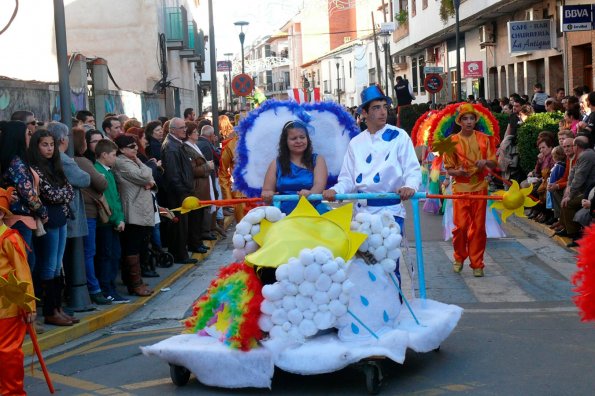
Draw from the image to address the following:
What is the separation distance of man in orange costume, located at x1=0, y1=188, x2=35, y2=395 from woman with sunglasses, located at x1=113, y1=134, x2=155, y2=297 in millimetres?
4128

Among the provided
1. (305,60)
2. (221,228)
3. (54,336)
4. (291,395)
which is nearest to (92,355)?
(54,336)

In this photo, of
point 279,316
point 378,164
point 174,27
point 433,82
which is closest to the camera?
point 279,316

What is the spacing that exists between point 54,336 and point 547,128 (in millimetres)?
11135

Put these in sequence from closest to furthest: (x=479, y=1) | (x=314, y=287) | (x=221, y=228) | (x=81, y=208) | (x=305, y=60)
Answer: (x=314, y=287), (x=81, y=208), (x=221, y=228), (x=479, y=1), (x=305, y=60)

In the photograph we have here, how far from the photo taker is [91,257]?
1033 cm

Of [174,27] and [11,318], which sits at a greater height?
[174,27]

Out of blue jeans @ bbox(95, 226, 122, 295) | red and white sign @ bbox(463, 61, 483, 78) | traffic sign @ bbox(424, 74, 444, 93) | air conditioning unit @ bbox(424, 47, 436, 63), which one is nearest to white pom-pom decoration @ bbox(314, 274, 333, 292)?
blue jeans @ bbox(95, 226, 122, 295)

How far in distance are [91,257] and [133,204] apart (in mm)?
818

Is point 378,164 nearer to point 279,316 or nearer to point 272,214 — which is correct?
point 272,214

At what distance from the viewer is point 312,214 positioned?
6.93 meters

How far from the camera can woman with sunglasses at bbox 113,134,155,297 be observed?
35.5 ft

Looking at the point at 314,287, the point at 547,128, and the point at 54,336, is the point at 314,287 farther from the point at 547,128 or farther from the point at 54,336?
the point at 547,128

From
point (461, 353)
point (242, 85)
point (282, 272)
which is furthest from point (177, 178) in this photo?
point (242, 85)

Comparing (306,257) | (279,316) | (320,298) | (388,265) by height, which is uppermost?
(306,257)
